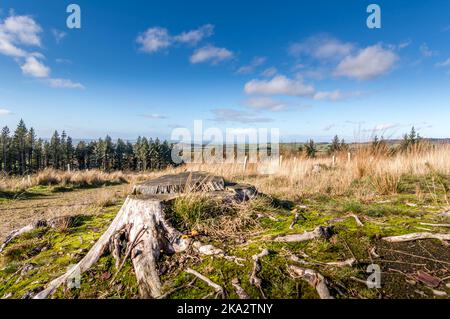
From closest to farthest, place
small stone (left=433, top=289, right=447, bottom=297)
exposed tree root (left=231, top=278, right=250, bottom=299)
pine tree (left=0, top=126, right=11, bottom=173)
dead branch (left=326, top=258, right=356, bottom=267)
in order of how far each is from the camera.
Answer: small stone (left=433, top=289, right=447, bottom=297) → exposed tree root (left=231, top=278, right=250, bottom=299) → dead branch (left=326, top=258, right=356, bottom=267) → pine tree (left=0, top=126, right=11, bottom=173)

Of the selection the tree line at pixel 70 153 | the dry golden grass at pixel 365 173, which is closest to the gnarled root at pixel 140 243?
the dry golden grass at pixel 365 173

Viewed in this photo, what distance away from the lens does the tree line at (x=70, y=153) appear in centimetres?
5072

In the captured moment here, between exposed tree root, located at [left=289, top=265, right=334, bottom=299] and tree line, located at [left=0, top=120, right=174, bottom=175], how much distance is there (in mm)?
50899

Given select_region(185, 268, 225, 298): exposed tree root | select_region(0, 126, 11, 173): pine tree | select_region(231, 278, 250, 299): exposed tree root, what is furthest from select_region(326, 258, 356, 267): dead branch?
select_region(0, 126, 11, 173): pine tree

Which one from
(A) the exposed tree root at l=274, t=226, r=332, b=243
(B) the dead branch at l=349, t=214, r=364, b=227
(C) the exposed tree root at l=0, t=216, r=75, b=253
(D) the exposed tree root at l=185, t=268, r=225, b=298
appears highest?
(B) the dead branch at l=349, t=214, r=364, b=227

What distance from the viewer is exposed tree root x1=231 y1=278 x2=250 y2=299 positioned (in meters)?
1.68

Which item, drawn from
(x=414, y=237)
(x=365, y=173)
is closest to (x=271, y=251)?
(x=414, y=237)

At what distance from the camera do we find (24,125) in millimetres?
51750

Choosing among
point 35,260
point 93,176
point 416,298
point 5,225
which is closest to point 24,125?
point 93,176

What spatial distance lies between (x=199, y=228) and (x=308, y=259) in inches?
43.9

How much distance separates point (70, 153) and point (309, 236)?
234 feet

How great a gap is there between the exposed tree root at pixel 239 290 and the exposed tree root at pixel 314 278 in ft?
1.33

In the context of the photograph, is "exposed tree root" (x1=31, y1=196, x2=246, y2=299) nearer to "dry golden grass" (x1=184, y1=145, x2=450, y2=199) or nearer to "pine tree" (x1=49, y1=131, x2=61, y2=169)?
"dry golden grass" (x1=184, y1=145, x2=450, y2=199)

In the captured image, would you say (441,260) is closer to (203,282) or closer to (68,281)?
(203,282)
